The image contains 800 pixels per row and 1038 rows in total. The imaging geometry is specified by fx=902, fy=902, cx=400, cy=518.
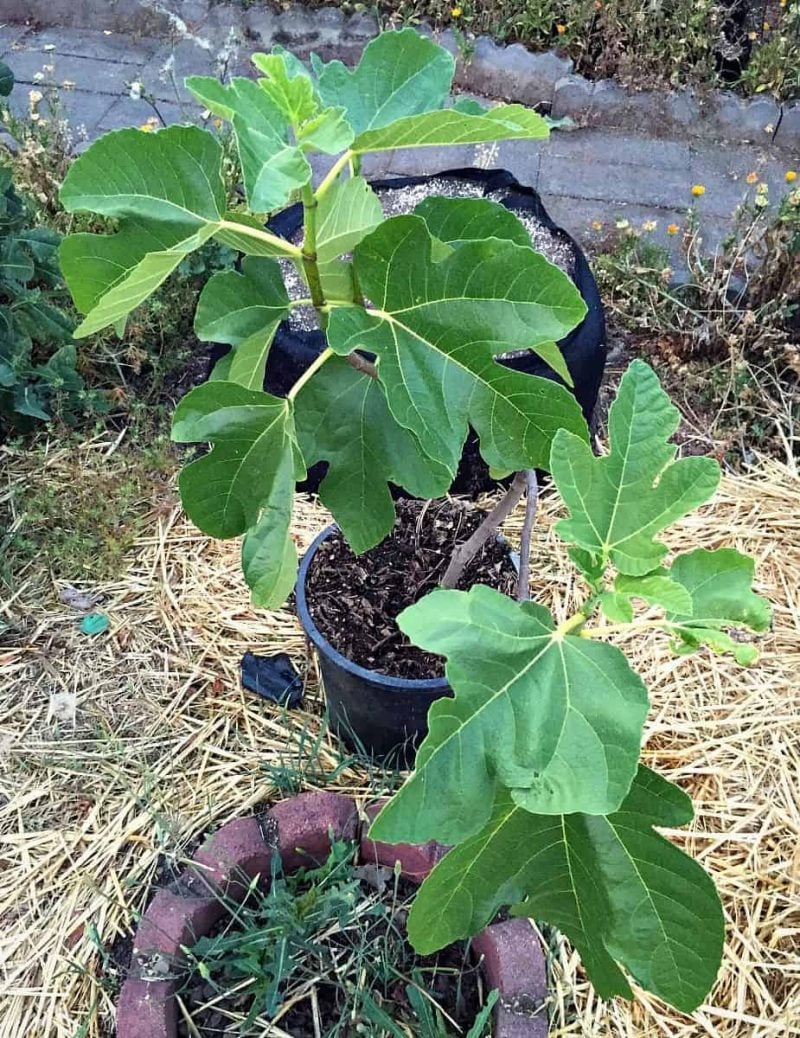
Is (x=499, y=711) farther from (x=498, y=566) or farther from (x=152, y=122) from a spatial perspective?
(x=152, y=122)

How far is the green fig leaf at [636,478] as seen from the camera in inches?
38.2

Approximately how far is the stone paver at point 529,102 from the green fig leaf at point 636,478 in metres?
2.48

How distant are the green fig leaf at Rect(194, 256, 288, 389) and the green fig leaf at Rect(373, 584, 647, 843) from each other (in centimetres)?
45

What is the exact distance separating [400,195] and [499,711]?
191 centimetres

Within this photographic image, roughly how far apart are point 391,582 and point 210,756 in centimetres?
58

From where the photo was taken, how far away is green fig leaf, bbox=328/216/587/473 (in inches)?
38.3

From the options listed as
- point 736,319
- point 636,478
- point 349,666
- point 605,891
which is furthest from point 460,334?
point 736,319

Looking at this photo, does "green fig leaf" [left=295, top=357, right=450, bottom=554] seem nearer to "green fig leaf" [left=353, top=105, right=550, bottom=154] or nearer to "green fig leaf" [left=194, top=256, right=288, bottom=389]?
"green fig leaf" [left=194, top=256, right=288, bottom=389]

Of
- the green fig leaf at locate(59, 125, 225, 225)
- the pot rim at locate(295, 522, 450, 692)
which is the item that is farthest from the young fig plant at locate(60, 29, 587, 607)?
the pot rim at locate(295, 522, 450, 692)

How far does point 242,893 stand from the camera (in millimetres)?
1622

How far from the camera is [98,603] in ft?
7.54

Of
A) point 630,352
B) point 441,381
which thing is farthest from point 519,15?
point 441,381

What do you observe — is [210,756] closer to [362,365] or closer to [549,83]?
[362,365]

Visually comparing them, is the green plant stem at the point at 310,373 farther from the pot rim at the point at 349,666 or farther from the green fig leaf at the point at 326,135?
the pot rim at the point at 349,666
